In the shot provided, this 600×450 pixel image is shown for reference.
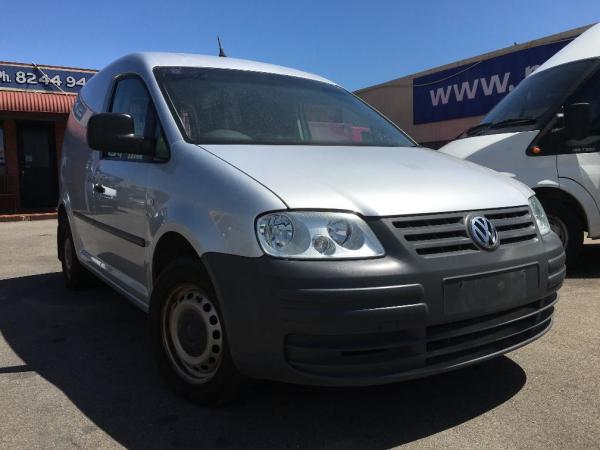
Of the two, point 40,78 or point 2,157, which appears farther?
point 2,157

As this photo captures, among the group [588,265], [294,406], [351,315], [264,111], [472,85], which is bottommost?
[294,406]

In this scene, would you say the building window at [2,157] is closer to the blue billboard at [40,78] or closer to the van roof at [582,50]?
the blue billboard at [40,78]

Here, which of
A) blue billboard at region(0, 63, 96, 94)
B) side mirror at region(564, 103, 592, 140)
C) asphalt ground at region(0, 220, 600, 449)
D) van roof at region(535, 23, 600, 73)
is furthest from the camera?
blue billboard at region(0, 63, 96, 94)

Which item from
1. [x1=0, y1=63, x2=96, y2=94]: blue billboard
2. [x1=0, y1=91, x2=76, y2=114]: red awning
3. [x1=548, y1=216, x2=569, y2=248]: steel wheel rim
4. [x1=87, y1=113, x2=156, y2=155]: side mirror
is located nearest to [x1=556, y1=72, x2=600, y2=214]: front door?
[x1=548, y1=216, x2=569, y2=248]: steel wheel rim

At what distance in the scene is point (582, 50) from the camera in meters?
5.67

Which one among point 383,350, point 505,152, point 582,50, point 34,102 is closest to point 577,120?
point 505,152

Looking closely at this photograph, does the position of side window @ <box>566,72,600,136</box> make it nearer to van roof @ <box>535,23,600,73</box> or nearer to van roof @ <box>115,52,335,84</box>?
van roof @ <box>535,23,600,73</box>

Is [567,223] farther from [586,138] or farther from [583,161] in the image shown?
[586,138]

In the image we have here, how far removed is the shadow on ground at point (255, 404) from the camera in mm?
2416

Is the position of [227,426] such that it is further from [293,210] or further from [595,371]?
[595,371]

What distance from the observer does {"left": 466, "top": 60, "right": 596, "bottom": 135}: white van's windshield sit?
17.7ft

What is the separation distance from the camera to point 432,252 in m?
2.30

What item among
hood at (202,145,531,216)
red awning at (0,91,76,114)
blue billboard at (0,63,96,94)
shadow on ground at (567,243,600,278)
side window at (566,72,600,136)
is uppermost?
blue billboard at (0,63,96,94)

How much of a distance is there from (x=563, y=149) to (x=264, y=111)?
3180 millimetres
